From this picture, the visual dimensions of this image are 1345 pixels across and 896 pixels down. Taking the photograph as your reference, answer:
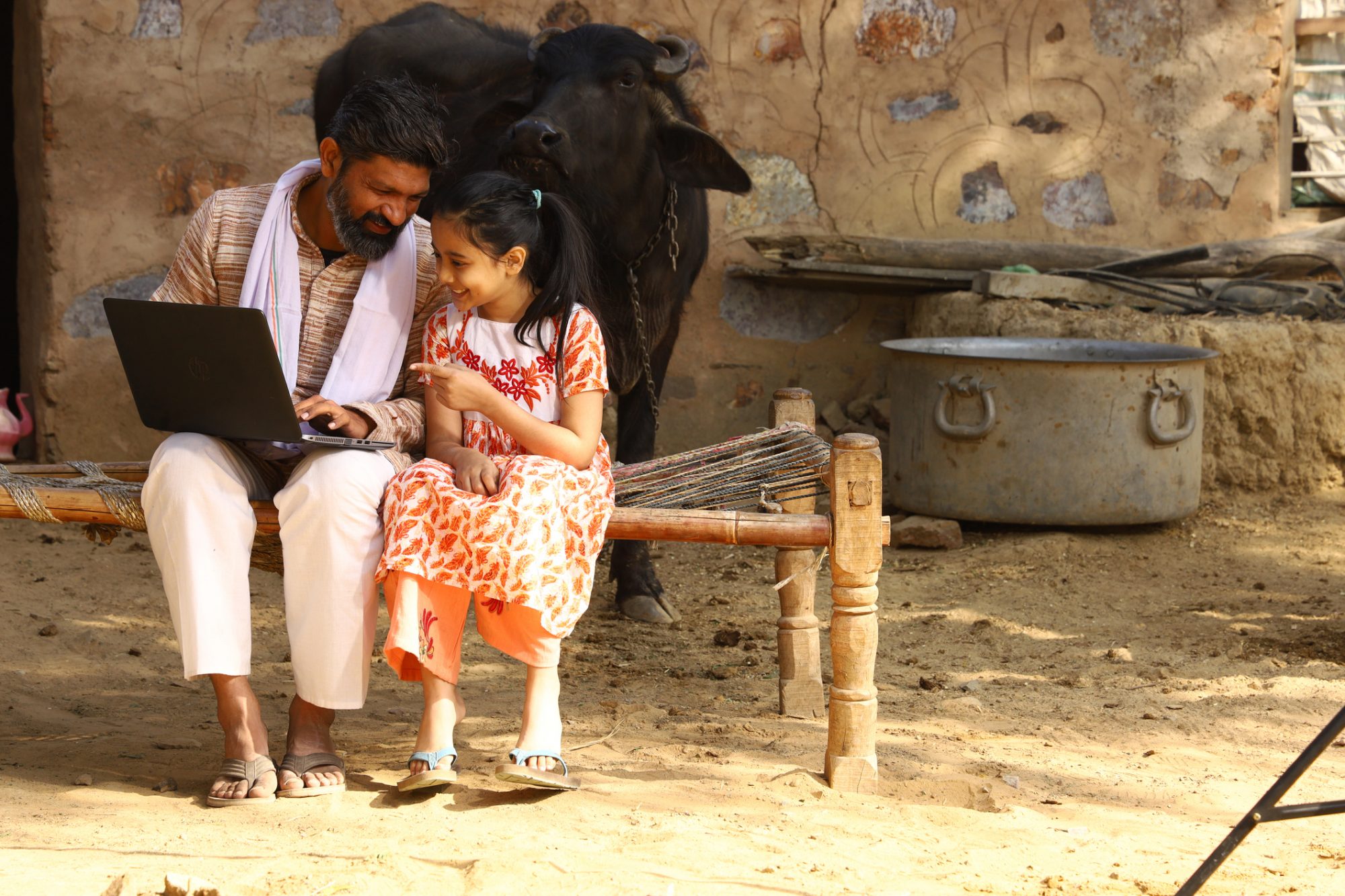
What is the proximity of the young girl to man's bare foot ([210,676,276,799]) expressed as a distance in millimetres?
280

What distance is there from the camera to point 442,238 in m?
2.59

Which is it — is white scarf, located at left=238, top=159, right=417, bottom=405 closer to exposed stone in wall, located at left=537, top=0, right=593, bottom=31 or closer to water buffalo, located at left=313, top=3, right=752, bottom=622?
water buffalo, located at left=313, top=3, right=752, bottom=622

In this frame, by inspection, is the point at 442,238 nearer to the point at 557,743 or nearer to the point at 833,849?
the point at 557,743

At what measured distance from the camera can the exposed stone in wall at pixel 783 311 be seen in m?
5.72

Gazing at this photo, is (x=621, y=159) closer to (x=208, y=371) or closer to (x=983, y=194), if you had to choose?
(x=208, y=371)

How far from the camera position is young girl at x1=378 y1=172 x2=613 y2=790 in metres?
2.45

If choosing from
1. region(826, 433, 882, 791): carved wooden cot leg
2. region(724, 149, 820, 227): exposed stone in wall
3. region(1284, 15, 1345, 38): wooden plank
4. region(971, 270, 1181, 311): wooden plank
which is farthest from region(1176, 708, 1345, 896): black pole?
region(1284, 15, 1345, 38): wooden plank

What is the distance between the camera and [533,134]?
3498 millimetres

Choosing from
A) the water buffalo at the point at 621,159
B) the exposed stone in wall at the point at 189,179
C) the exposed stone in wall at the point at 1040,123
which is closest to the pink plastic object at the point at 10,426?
the exposed stone in wall at the point at 189,179

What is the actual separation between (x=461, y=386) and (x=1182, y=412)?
320 cm

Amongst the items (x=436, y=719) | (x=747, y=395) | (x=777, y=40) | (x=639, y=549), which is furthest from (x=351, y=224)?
(x=777, y=40)

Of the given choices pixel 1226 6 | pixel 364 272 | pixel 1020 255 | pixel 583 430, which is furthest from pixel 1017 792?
pixel 1226 6

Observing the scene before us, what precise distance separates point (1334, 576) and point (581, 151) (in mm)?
2777

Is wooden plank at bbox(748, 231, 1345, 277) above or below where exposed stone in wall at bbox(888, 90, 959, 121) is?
below
